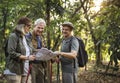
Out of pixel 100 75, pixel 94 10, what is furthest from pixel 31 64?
pixel 94 10

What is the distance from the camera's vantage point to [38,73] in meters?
4.84

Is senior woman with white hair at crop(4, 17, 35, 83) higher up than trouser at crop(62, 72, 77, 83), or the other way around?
senior woman with white hair at crop(4, 17, 35, 83)

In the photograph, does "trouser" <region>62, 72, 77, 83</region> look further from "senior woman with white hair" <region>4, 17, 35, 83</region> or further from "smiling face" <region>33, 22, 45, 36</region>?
"smiling face" <region>33, 22, 45, 36</region>

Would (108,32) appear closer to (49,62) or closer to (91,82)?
(91,82)

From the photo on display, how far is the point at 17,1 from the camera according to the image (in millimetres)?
8539

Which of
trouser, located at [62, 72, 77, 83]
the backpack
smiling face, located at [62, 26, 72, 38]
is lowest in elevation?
trouser, located at [62, 72, 77, 83]

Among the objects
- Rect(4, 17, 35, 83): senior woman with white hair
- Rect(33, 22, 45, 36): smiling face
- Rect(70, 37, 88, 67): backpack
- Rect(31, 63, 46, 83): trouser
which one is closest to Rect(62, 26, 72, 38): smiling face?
Rect(70, 37, 88, 67): backpack

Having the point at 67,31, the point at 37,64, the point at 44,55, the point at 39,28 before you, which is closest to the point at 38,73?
the point at 37,64

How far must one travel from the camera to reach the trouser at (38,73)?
15.7ft

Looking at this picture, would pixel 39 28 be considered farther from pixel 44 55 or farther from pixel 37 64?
pixel 37 64

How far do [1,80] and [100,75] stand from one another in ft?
12.6

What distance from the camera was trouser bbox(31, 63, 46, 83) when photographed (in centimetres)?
480

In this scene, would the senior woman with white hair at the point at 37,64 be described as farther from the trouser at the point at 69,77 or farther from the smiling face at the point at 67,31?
the trouser at the point at 69,77

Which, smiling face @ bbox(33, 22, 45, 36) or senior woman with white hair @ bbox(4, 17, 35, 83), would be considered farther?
smiling face @ bbox(33, 22, 45, 36)
